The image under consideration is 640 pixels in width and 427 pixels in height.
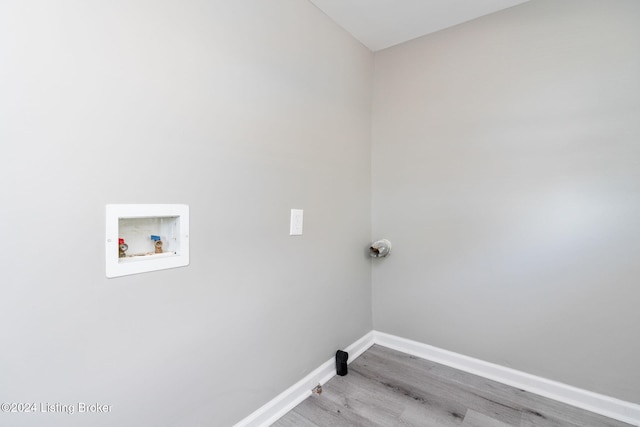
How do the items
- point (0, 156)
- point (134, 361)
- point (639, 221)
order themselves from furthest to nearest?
1. point (639, 221)
2. point (134, 361)
3. point (0, 156)

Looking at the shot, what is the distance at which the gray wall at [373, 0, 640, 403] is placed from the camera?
1544 millimetres

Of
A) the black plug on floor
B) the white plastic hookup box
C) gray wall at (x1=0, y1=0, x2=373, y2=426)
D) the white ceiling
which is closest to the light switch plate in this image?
gray wall at (x1=0, y1=0, x2=373, y2=426)

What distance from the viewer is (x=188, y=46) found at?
1139mm

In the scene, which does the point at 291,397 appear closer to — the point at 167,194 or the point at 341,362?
the point at 341,362

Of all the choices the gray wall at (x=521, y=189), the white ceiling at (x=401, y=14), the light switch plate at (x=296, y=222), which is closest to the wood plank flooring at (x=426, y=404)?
the gray wall at (x=521, y=189)

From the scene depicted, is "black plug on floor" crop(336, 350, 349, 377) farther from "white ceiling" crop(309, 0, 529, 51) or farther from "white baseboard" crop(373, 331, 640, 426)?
"white ceiling" crop(309, 0, 529, 51)

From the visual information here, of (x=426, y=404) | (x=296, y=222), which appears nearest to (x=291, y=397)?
(x=426, y=404)

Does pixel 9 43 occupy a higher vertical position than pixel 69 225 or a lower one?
higher

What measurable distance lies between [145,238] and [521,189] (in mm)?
1958

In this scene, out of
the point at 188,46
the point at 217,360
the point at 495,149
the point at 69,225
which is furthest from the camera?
the point at 495,149

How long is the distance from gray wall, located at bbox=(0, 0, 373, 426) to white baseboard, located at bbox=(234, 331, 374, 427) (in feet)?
0.14

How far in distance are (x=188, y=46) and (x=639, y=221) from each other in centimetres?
222

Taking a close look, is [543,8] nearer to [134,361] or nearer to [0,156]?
[0,156]

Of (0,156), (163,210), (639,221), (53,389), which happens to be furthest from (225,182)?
(639,221)
